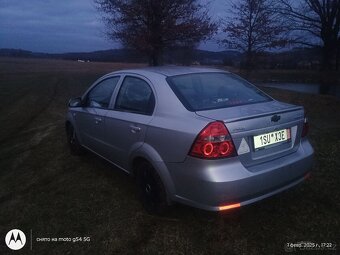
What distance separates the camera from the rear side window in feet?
13.3

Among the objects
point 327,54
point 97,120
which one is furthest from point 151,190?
point 327,54

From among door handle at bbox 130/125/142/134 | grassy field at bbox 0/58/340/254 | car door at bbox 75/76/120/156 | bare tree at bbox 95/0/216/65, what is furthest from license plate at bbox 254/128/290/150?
bare tree at bbox 95/0/216/65

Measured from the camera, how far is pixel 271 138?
3.48 m

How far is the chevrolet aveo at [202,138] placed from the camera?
127 inches

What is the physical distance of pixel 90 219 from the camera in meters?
4.07

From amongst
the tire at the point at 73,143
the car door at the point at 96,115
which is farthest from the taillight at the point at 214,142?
the tire at the point at 73,143

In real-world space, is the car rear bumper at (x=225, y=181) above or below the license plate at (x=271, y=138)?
below

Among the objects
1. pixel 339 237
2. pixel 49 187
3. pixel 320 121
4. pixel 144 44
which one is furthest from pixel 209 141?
pixel 144 44

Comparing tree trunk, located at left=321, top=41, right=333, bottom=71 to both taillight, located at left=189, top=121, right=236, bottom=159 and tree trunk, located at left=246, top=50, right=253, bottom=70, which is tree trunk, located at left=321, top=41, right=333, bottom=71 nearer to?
tree trunk, located at left=246, top=50, right=253, bottom=70

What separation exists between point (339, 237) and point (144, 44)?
15111 mm

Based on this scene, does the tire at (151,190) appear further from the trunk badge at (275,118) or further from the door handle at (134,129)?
the trunk badge at (275,118)

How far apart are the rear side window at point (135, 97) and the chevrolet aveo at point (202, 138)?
13mm

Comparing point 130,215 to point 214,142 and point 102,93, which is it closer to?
point 214,142

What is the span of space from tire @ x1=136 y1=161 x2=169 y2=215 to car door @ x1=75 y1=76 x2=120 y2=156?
3.51 feet
